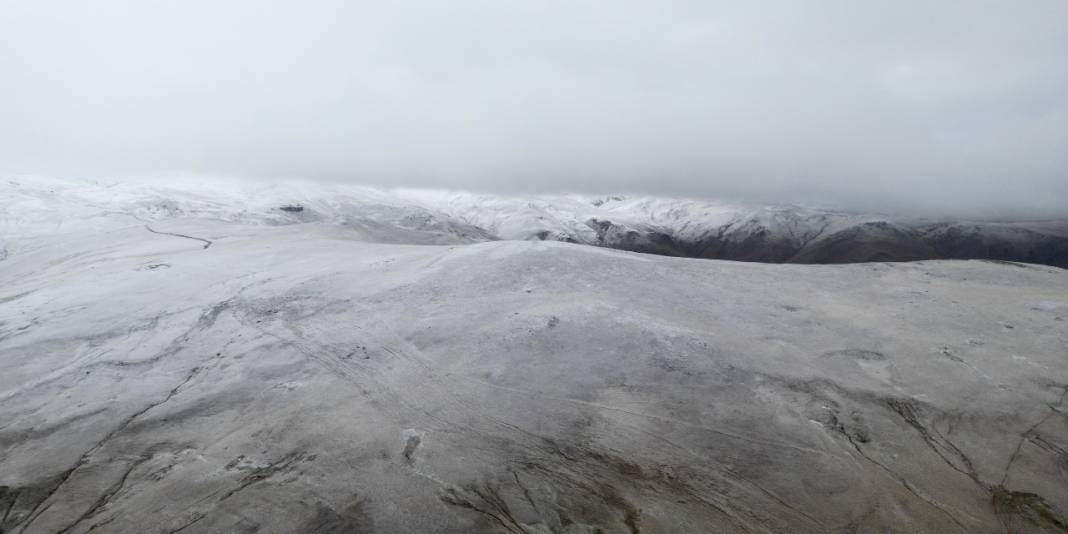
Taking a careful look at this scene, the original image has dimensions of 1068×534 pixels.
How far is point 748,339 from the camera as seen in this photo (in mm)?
9906

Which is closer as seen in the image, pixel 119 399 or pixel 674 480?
pixel 674 480

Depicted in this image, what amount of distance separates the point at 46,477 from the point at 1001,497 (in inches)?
457

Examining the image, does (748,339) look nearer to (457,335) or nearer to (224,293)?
(457,335)

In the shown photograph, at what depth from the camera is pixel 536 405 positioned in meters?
7.75

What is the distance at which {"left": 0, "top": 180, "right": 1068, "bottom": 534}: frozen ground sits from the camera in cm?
575

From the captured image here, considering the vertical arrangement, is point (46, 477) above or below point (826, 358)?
below

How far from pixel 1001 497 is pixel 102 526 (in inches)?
407

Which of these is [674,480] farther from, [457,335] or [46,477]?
[46,477]

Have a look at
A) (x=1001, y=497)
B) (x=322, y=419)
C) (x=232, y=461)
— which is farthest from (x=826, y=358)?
(x=232, y=461)

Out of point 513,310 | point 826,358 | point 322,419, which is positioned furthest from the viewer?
point 513,310

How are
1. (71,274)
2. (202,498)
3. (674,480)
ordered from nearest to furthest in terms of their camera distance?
(202,498)
(674,480)
(71,274)

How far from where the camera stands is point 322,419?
23.9 ft

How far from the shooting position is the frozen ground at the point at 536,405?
5.75 meters

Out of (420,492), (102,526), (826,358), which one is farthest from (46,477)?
(826,358)
